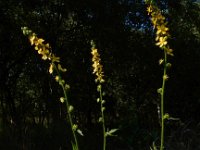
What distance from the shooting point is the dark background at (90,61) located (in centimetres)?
1370

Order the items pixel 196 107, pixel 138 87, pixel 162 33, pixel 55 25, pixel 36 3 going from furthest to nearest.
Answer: pixel 138 87, pixel 196 107, pixel 55 25, pixel 36 3, pixel 162 33

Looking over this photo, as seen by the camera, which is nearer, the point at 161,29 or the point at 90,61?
the point at 161,29

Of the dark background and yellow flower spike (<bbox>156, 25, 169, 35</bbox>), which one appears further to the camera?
the dark background

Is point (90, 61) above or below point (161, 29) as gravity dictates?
above

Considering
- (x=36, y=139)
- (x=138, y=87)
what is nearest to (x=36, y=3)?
(x=138, y=87)

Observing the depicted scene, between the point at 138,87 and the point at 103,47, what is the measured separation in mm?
2631

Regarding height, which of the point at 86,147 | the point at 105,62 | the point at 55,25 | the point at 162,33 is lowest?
the point at 86,147

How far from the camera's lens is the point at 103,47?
14.5 m

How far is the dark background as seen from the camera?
13.7m

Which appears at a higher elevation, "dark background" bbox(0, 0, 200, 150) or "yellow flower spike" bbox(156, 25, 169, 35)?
"dark background" bbox(0, 0, 200, 150)

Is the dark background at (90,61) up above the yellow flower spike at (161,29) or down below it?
above

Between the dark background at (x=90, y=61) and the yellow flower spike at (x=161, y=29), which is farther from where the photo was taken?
the dark background at (x=90, y=61)

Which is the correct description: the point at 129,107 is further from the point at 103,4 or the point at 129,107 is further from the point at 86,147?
the point at 86,147

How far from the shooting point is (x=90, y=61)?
14.6 meters
